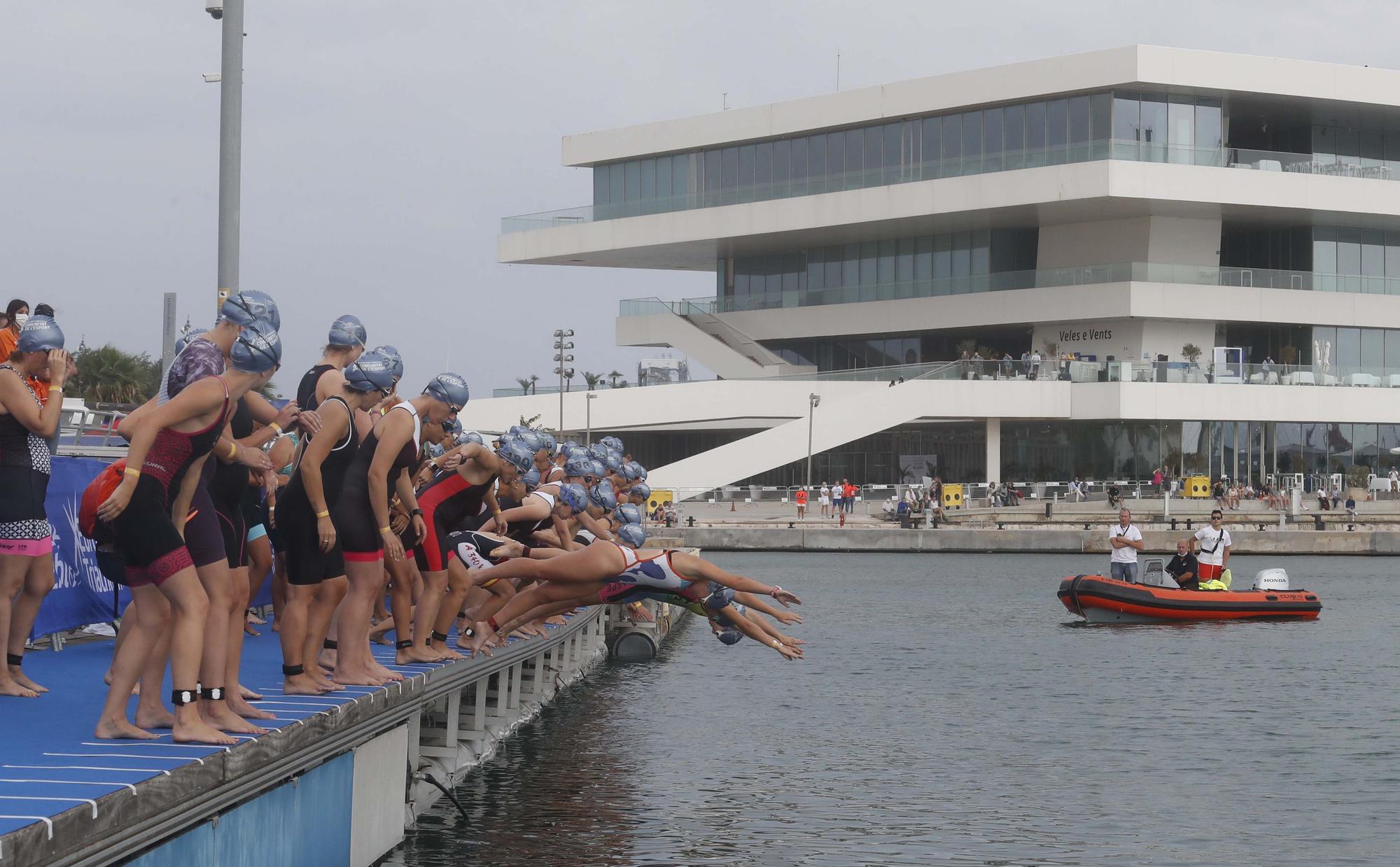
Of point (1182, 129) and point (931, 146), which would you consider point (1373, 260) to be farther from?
point (931, 146)

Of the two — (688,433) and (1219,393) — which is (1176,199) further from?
(688,433)

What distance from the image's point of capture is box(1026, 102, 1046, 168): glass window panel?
63.9 m

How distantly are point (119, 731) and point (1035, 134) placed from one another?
61.0 meters

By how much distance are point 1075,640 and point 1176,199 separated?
1602 inches

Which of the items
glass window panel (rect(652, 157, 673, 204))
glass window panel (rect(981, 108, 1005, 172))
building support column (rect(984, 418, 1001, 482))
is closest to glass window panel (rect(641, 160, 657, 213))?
glass window panel (rect(652, 157, 673, 204))

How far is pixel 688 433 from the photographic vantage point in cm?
7162

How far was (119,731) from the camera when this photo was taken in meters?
7.20

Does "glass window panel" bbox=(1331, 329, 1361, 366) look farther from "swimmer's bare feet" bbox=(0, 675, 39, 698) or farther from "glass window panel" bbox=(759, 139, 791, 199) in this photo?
"swimmer's bare feet" bbox=(0, 675, 39, 698)

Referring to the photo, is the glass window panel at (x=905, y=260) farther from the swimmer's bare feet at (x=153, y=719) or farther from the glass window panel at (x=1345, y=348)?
the swimmer's bare feet at (x=153, y=719)

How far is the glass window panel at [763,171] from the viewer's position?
7150 cm

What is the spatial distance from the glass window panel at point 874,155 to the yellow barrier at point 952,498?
15448mm

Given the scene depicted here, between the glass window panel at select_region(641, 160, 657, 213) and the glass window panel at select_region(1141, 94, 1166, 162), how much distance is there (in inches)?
904

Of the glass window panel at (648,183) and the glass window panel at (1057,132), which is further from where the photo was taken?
the glass window panel at (648,183)

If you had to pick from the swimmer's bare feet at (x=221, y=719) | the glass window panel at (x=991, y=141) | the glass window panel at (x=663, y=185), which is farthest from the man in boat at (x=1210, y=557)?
the glass window panel at (x=663, y=185)
